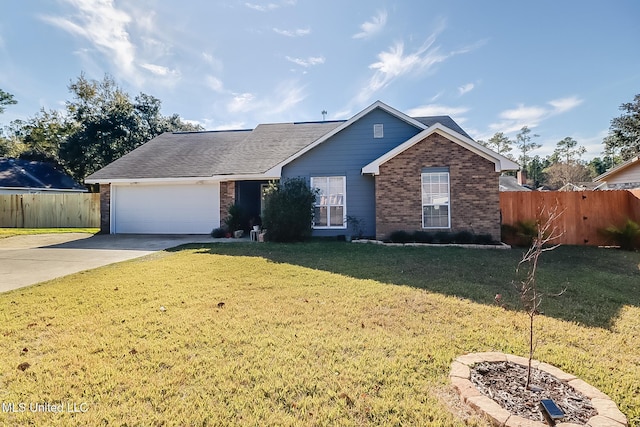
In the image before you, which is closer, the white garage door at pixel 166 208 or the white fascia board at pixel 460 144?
the white fascia board at pixel 460 144

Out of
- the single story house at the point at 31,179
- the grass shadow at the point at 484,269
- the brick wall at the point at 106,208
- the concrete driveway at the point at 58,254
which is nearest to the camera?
the grass shadow at the point at 484,269

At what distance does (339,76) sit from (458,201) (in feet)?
26.7

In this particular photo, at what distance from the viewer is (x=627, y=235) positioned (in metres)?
10.7

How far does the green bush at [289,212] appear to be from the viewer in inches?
466

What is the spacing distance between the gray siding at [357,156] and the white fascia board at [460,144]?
1.24m

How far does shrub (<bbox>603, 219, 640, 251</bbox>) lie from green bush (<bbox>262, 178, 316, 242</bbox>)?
A: 1060 cm

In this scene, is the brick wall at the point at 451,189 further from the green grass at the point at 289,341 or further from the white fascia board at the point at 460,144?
the green grass at the point at 289,341

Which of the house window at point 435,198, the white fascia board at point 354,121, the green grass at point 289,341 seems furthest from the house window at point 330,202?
the green grass at point 289,341

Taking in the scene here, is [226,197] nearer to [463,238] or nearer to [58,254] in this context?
[58,254]

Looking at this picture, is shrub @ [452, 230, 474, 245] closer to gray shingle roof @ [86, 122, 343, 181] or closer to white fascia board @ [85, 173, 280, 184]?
white fascia board @ [85, 173, 280, 184]

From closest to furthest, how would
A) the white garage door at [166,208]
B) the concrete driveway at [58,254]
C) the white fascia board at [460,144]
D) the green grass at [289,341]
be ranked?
the green grass at [289,341] → the concrete driveway at [58,254] → the white fascia board at [460,144] → the white garage door at [166,208]

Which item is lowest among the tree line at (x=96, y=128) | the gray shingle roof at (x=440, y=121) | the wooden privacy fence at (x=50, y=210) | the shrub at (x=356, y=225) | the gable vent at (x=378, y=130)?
the shrub at (x=356, y=225)

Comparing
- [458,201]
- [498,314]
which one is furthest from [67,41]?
[498,314]

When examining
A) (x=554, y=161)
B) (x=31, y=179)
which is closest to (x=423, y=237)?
(x=31, y=179)
